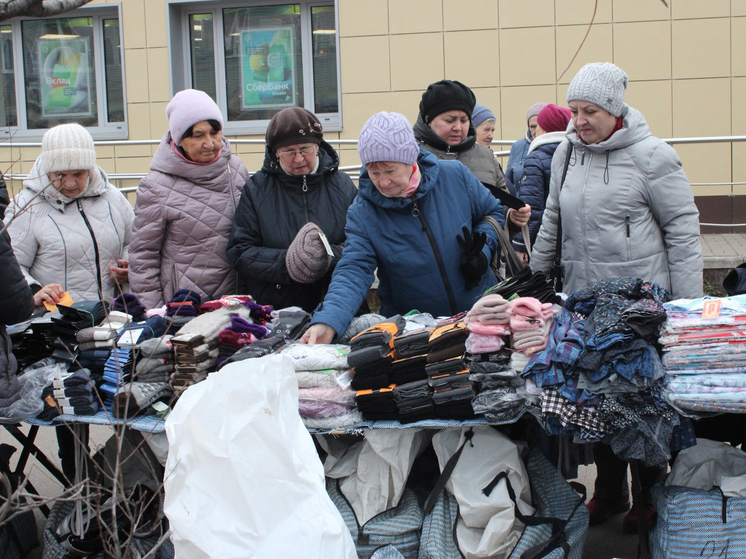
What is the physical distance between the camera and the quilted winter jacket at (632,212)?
3.19 meters

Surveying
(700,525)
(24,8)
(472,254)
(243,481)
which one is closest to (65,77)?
(472,254)

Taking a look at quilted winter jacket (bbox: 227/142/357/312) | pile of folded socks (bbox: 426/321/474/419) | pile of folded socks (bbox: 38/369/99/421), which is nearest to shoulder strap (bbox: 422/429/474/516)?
pile of folded socks (bbox: 426/321/474/419)

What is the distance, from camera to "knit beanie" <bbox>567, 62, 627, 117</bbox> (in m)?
3.20

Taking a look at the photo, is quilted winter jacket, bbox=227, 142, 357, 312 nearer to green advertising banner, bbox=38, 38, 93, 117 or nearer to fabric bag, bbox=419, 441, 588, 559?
fabric bag, bbox=419, 441, 588, 559

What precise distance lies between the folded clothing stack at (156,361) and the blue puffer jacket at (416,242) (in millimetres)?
582

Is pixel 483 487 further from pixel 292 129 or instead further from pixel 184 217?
pixel 184 217

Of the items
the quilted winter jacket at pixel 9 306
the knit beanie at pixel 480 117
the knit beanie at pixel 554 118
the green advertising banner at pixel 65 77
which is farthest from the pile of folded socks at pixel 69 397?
the green advertising banner at pixel 65 77

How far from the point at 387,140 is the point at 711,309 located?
1.26m

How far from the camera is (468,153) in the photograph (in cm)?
398

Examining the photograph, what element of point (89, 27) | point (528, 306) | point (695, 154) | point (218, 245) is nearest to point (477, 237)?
point (528, 306)

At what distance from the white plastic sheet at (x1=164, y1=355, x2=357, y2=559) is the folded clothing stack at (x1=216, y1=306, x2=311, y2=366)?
606mm

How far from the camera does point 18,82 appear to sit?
9125 millimetres

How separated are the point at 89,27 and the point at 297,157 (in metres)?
6.49

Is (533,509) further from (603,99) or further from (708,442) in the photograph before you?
(603,99)
